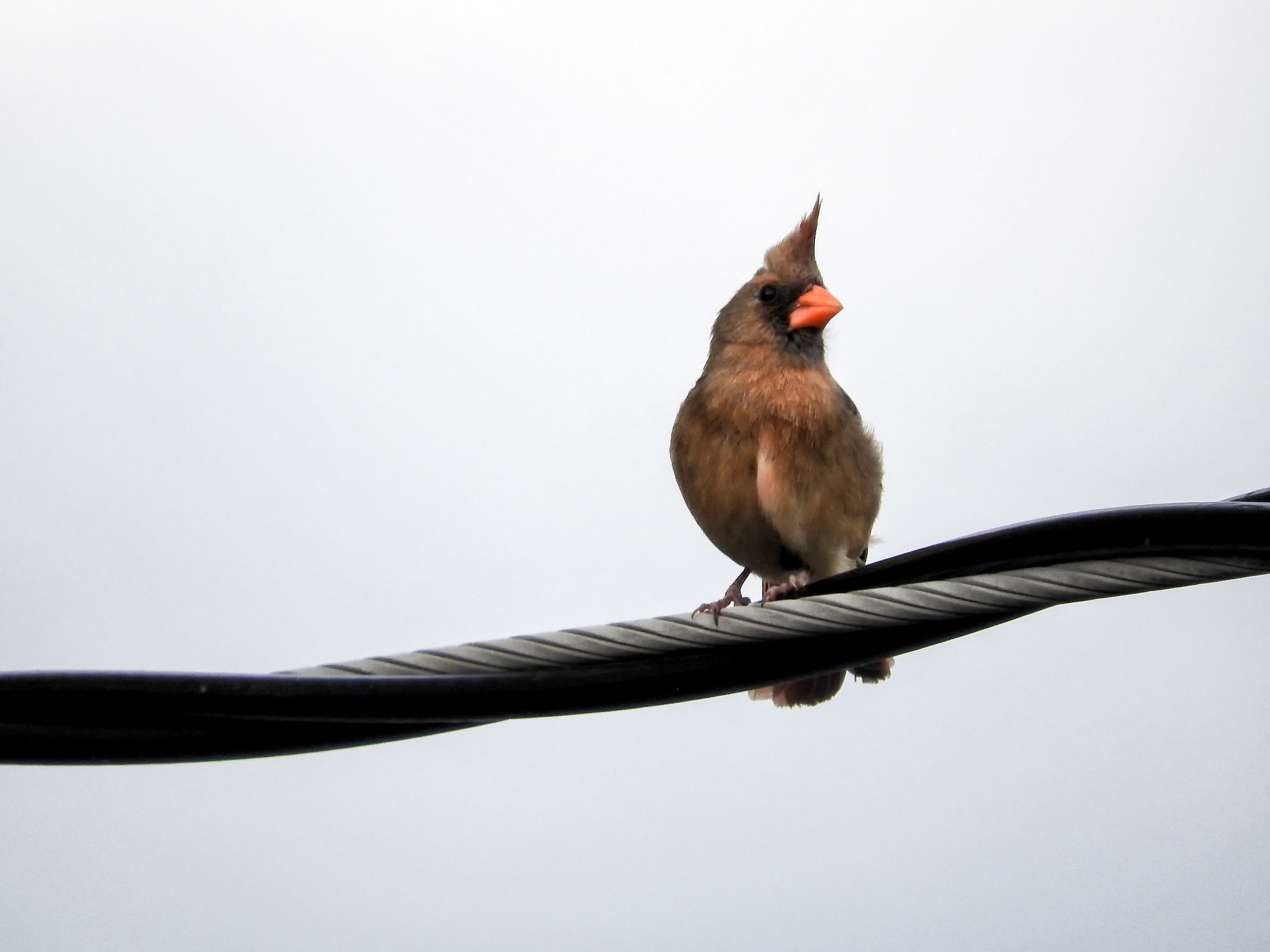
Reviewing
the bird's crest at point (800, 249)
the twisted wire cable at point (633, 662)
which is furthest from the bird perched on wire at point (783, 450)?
the twisted wire cable at point (633, 662)

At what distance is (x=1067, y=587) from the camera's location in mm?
1525

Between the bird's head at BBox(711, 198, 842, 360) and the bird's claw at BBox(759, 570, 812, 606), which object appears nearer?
the bird's claw at BBox(759, 570, 812, 606)

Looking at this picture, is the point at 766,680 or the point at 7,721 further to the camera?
the point at 766,680

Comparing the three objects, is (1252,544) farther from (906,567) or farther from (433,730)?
(433,730)

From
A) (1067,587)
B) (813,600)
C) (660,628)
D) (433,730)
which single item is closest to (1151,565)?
(1067,587)

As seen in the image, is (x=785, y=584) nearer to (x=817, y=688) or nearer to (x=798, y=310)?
(x=817, y=688)

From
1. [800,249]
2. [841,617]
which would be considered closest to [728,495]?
[800,249]

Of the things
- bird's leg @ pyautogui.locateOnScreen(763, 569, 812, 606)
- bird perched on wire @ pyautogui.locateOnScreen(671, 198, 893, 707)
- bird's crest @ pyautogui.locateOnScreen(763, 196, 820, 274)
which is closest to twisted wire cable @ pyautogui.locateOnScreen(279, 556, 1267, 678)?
bird's leg @ pyautogui.locateOnScreen(763, 569, 812, 606)

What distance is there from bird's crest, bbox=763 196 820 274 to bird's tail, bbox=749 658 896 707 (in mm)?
1014

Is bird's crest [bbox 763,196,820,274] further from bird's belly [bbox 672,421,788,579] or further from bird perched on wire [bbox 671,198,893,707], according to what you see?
bird's belly [bbox 672,421,788,579]

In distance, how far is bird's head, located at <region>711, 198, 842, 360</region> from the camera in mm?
3078

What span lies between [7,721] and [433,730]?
47 cm

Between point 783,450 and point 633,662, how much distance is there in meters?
1.39

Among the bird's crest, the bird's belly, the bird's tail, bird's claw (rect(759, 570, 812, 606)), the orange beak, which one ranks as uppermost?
the bird's crest
